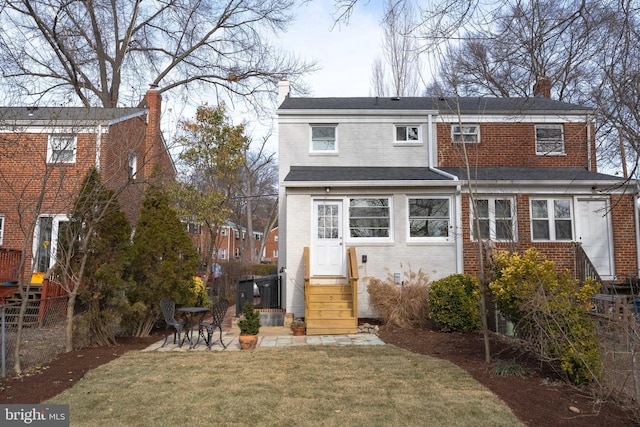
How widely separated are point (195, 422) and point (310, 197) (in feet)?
25.6

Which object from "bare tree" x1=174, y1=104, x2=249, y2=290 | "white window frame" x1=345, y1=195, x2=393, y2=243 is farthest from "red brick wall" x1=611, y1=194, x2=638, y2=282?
"bare tree" x1=174, y1=104, x2=249, y2=290

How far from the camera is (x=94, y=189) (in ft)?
26.4

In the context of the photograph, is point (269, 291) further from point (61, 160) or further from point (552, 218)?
point (552, 218)

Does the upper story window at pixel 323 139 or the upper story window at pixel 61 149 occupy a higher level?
the upper story window at pixel 323 139

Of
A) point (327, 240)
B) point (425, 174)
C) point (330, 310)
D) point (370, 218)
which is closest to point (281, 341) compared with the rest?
point (330, 310)

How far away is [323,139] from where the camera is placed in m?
14.0

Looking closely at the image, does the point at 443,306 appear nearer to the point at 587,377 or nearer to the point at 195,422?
the point at 587,377

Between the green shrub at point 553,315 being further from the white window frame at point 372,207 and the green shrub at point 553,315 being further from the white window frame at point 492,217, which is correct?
the white window frame at point 492,217

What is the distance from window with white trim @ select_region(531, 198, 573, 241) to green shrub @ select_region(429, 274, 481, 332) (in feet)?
11.4

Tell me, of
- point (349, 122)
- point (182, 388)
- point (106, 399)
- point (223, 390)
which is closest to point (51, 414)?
point (106, 399)
